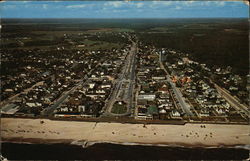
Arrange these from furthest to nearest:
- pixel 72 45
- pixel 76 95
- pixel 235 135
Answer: pixel 72 45 < pixel 76 95 < pixel 235 135

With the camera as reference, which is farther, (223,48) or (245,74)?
(223,48)

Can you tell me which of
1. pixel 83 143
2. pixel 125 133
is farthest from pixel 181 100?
pixel 83 143

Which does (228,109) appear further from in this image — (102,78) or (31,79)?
(31,79)

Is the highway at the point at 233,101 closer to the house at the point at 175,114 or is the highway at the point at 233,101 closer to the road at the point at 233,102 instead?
the road at the point at 233,102

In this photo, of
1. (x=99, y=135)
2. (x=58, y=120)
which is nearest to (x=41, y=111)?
(x=58, y=120)

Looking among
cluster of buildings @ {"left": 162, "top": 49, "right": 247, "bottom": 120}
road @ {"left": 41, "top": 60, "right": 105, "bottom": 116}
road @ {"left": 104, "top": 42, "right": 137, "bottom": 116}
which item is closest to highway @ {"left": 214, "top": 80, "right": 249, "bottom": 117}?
cluster of buildings @ {"left": 162, "top": 49, "right": 247, "bottom": 120}

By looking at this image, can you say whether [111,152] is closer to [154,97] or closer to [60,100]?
[154,97]
